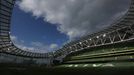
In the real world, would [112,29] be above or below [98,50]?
above

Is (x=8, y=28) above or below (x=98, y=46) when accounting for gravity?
above

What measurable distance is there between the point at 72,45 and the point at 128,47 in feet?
91.7

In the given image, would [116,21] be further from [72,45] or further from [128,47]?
[72,45]

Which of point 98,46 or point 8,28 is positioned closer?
point 8,28

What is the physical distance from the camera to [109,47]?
1476 inches

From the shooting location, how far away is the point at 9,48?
6144 centimetres

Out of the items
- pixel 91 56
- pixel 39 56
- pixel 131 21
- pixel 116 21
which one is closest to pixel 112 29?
pixel 116 21

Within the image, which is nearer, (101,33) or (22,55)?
(101,33)

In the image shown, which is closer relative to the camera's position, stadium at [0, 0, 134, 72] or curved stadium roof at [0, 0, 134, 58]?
stadium at [0, 0, 134, 72]

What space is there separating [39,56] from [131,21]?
57.0 meters

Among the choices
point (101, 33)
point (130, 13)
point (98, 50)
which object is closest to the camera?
point (130, 13)

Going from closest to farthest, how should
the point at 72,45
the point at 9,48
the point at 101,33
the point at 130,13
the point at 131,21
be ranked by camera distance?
the point at 130,13, the point at 131,21, the point at 101,33, the point at 72,45, the point at 9,48

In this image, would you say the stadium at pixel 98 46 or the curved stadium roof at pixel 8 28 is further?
the curved stadium roof at pixel 8 28

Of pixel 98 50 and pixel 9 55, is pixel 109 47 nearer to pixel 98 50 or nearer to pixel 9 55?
pixel 98 50
